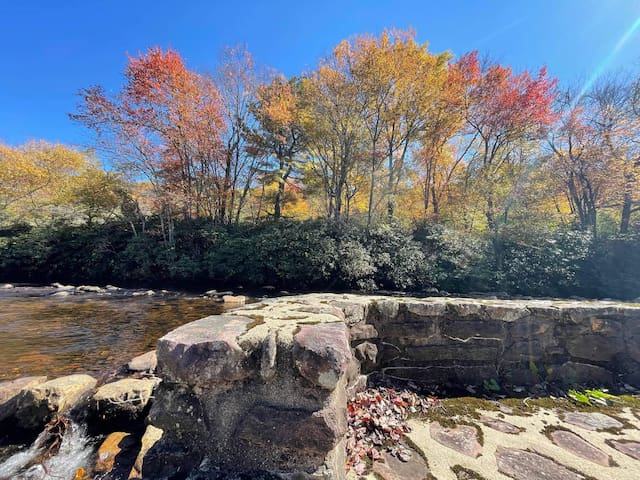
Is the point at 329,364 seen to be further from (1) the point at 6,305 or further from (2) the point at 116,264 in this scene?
(2) the point at 116,264

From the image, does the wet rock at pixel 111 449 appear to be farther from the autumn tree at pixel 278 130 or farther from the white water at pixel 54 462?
the autumn tree at pixel 278 130

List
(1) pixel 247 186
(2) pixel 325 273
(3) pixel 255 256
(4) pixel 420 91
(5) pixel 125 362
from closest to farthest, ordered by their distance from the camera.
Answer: (5) pixel 125 362, (2) pixel 325 273, (3) pixel 255 256, (4) pixel 420 91, (1) pixel 247 186

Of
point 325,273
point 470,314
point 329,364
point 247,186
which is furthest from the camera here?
point 247,186

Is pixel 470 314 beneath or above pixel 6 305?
above

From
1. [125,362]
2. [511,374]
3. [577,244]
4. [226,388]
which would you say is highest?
[577,244]

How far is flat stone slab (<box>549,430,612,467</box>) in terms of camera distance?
156 cm

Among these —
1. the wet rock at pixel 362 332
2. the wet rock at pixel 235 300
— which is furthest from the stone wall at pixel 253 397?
the wet rock at pixel 235 300

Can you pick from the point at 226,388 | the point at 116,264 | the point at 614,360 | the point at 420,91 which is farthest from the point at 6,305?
the point at 420,91

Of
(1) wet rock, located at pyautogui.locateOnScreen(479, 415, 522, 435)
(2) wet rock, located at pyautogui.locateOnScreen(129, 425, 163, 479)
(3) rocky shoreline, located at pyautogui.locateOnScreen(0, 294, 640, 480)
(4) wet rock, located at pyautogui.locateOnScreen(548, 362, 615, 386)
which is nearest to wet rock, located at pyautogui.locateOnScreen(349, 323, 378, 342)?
(3) rocky shoreline, located at pyautogui.locateOnScreen(0, 294, 640, 480)

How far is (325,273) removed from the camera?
8.94 meters

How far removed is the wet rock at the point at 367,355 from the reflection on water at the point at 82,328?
3097 millimetres

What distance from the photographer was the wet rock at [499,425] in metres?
1.81

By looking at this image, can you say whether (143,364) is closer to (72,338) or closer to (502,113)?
(72,338)

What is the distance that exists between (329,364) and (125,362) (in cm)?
344
